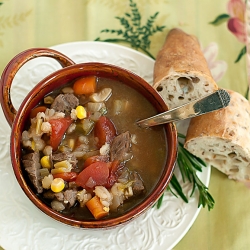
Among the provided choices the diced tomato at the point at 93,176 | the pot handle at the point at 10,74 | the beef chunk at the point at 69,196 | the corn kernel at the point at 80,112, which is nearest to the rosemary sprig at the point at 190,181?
the diced tomato at the point at 93,176

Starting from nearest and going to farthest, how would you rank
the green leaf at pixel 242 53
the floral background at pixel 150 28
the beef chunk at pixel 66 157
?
the beef chunk at pixel 66 157 < the floral background at pixel 150 28 < the green leaf at pixel 242 53

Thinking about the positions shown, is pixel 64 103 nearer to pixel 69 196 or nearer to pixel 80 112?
pixel 80 112

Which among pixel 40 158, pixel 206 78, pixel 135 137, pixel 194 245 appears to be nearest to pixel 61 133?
pixel 40 158

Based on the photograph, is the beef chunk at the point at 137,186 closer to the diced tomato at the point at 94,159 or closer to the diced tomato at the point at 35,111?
the diced tomato at the point at 94,159

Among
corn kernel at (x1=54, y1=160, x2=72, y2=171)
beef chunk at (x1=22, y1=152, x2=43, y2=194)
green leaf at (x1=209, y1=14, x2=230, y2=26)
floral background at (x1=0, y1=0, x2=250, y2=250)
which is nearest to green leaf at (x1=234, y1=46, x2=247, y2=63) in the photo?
floral background at (x1=0, y1=0, x2=250, y2=250)

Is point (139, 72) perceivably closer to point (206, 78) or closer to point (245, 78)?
point (206, 78)

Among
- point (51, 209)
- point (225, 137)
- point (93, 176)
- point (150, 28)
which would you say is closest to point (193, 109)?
point (225, 137)
